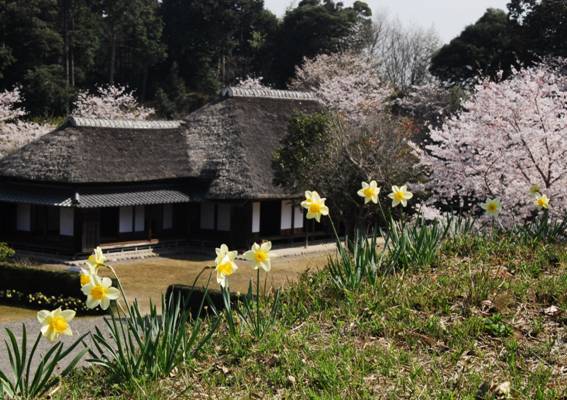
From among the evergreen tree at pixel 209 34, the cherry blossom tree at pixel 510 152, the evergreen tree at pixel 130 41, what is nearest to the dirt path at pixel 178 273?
the cherry blossom tree at pixel 510 152

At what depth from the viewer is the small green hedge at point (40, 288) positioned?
14625 mm

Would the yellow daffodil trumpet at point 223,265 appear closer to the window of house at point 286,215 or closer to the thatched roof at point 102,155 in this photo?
the thatched roof at point 102,155

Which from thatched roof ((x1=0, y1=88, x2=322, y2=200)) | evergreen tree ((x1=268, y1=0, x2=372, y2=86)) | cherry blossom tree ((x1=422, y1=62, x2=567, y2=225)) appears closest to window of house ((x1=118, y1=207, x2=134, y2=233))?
thatched roof ((x1=0, y1=88, x2=322, y2=200))

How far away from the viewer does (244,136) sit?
24.2m

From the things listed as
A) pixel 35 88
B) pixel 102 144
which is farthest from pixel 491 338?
pixel 35 88

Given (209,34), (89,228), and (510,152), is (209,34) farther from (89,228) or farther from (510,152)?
(510,152)

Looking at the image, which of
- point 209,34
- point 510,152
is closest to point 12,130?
point 209,34

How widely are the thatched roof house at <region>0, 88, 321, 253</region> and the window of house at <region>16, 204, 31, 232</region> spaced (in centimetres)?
3

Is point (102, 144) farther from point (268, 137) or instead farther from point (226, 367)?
point (226, 367)

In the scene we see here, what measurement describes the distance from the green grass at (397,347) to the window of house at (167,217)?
17620 millimetres

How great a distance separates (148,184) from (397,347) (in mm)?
18344

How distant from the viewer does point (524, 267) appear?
6.72m

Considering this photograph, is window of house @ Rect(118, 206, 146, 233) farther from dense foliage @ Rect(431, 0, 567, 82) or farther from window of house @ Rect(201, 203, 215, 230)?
dense foliage @ Rect(431, 0, 567, 82)

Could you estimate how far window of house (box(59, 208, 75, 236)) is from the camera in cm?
2147
